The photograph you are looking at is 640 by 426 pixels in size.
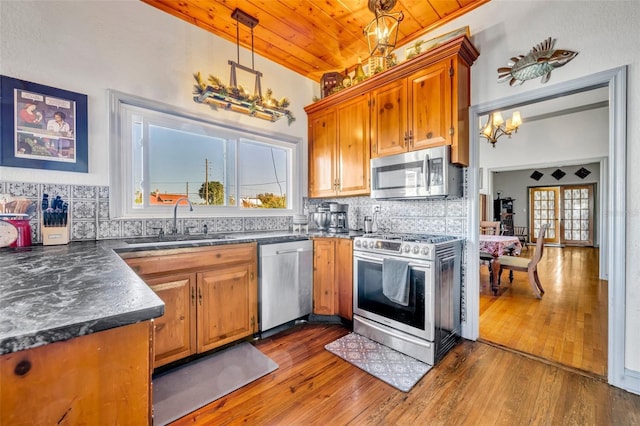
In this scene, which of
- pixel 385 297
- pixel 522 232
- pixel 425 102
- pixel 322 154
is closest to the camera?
pixel 385 297

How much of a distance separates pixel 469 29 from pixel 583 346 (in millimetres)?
2971

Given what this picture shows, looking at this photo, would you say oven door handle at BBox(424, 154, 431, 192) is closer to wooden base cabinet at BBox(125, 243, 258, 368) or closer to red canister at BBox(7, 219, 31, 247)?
wooden base cabinet at BBox(125, 243, 258, 368)

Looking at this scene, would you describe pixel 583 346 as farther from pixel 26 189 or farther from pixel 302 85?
pixel 26 189

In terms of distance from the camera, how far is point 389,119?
272cm

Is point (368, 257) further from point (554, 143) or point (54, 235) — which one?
point (554, 143)

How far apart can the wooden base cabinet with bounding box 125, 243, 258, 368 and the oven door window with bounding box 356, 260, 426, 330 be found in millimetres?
984

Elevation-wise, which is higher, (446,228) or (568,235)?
(446,228)

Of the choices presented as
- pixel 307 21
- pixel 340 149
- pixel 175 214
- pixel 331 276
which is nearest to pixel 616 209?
pixel 331 276

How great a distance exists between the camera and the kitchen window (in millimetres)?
2322

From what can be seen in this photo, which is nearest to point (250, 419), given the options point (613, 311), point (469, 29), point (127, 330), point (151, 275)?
point (151, 275)

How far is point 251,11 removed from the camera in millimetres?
2500

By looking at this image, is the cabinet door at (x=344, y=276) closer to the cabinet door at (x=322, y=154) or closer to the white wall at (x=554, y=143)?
the cabinet door at (x=322, y=154)

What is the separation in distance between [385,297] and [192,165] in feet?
7.56

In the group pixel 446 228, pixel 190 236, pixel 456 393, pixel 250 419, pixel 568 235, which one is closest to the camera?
pixel 250 419
